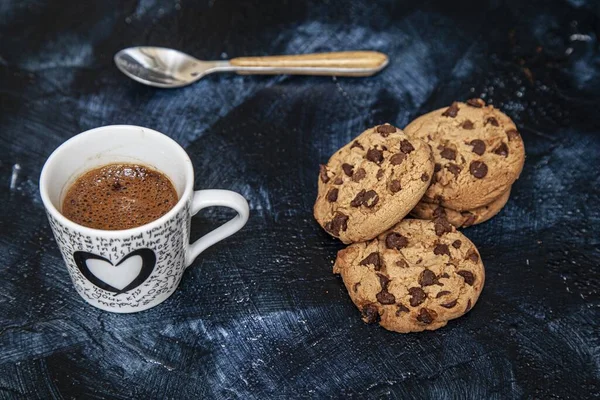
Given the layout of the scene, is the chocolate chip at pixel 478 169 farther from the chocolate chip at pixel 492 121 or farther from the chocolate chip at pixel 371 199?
the chocolate chip at pixel 371 199

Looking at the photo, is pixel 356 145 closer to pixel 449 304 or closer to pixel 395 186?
pixel 395 186

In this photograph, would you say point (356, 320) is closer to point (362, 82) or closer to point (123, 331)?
point (123, 331)

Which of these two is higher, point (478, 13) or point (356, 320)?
point (478, 13)

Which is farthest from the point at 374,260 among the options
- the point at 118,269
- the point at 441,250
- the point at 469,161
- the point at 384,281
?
the point at 118,269

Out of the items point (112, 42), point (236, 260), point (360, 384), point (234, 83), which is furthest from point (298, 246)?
point (112, 42)

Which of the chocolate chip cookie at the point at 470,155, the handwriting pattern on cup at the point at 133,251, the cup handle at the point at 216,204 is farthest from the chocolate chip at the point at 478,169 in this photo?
the handwriting pattern on cup at the point at 133,251

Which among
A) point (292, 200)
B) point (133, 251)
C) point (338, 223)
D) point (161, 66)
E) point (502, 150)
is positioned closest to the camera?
point (133, 251)
